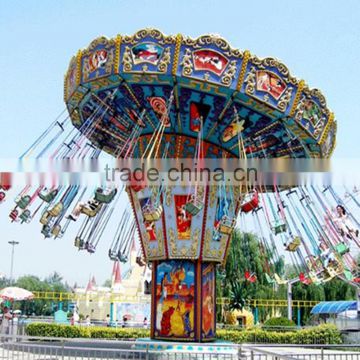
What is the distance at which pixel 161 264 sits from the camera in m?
13.2

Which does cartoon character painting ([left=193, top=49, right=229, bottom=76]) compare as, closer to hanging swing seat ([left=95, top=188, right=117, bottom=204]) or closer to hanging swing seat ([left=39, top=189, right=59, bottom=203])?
hanging swing seat ([left=95, top=188, right=117, bottom=204])

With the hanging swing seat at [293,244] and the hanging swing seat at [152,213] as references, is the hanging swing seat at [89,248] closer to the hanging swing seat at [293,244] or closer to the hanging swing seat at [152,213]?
the hanging swing seat at [152,213]

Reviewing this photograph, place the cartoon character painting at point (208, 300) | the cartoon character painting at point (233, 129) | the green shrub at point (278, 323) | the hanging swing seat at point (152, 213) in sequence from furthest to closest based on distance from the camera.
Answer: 1. the green shrub at point (278, 323)
2. the cartoon character painting at point (208, 300)
3. the cartoon character painting at point (233, 129)
4. the hanging swing seat at point (152, 213)

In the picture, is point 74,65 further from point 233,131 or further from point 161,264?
point 161,264

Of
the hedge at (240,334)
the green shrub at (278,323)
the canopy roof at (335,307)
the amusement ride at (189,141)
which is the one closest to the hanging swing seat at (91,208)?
the amusement ride at (189,141)

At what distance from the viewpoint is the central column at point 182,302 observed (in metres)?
12.7

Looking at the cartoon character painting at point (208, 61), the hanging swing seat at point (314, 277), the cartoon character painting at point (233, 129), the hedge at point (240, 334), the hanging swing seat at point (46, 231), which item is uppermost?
the cartoon character painting at point (208, 61)

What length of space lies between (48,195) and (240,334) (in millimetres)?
11858

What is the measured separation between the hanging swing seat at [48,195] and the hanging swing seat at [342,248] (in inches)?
244

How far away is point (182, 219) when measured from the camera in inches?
515

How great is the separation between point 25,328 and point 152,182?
40.8 ft

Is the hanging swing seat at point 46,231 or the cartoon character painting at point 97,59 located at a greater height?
the cartoon character painting at point 97,59

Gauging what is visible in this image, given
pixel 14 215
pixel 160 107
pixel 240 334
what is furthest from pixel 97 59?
pixel 240 334

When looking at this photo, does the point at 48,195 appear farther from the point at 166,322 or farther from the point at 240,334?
the point at 240,334
